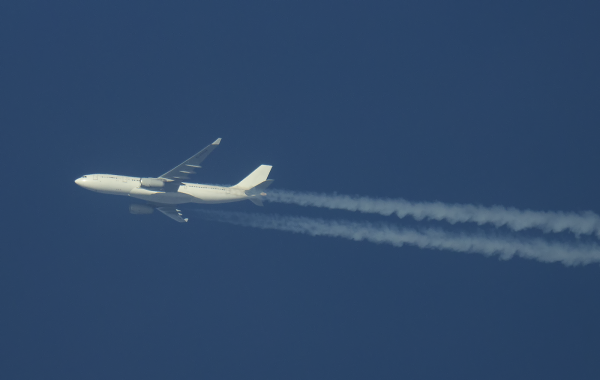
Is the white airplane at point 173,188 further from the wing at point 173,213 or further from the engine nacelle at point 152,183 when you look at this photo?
the wing at point 173,213

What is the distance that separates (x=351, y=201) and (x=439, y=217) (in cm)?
816

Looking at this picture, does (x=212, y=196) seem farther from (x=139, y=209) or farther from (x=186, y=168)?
(x=139, y=209)

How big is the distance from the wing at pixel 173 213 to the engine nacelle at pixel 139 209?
170 centimetres

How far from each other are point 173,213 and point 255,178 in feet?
28.9

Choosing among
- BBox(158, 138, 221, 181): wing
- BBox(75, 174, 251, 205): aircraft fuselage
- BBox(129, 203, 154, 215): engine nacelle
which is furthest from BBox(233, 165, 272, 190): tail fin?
BBox(129, 203, 154, 215): engine nacelle

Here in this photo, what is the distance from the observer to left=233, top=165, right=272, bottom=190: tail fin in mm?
58000

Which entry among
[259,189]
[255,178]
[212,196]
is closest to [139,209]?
[212,196]

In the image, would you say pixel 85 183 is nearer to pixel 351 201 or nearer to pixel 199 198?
pixel 199 198

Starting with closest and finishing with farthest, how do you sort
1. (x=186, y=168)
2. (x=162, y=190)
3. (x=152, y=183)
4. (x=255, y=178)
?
(x=152, y=183) → (x=186, y=168) → (x=162, y=190) → (x=255, y=178)

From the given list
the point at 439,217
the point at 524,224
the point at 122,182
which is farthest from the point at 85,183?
the point at 524,224

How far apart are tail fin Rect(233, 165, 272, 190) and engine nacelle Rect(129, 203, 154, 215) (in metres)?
8.55

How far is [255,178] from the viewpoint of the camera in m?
58.6

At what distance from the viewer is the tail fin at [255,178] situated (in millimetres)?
58000

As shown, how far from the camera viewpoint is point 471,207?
181 feet
